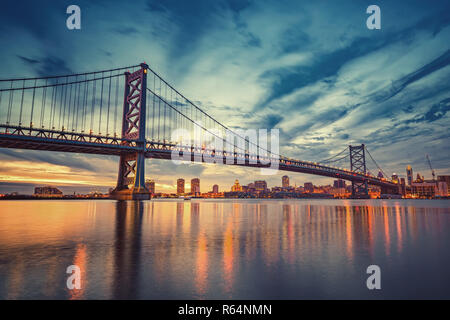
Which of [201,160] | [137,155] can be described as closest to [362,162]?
[201,160]

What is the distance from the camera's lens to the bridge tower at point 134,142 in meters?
54.4

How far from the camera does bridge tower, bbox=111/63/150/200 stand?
54.4 meters

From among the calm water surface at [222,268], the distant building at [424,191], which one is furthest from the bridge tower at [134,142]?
the distant building at [424,191]

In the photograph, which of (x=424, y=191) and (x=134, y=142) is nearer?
(x=134, y=142)

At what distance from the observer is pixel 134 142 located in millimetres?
57062

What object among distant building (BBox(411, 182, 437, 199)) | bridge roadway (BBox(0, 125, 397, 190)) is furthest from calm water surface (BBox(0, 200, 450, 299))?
distant building (BBox(411, 182, 437, 199))
